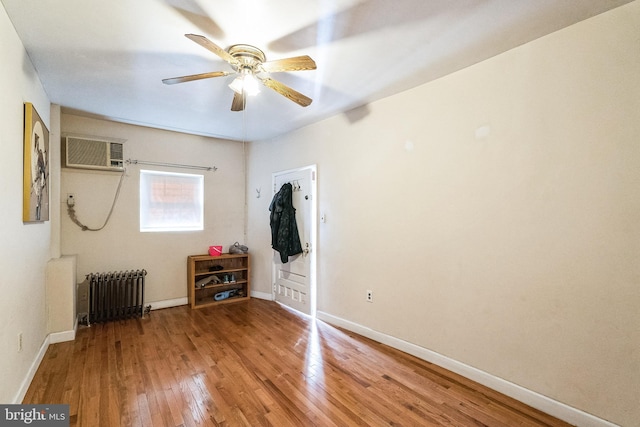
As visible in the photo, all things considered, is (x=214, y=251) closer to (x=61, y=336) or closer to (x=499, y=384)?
(x=61, y=336)

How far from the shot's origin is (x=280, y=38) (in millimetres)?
1921

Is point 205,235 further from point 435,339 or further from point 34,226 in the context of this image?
point 435,339

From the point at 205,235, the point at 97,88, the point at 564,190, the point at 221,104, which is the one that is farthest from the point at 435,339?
the point at 97,88

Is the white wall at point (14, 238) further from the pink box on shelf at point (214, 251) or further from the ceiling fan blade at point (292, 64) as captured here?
the pink box on shelf at point (214, 251)

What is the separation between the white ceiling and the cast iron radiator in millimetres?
2082

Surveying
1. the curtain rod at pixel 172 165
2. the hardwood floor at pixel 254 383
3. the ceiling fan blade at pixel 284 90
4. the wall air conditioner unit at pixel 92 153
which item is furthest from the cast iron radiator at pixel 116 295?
the ceiling fan blade at pixel 284 90

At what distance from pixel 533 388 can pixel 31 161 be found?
12.9 ft

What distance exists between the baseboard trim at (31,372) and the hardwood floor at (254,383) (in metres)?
0.04

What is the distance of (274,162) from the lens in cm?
430

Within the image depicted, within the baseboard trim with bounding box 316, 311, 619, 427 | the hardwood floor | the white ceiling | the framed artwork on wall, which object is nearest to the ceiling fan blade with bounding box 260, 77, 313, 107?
the white ceiling

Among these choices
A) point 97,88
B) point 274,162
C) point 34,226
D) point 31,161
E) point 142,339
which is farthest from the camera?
point 274,162

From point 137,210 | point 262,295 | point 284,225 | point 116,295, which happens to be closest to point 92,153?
point 137,210

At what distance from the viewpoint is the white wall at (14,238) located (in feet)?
5.39

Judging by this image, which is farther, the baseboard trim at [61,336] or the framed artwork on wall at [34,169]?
the baseboard trim at [61,336]
